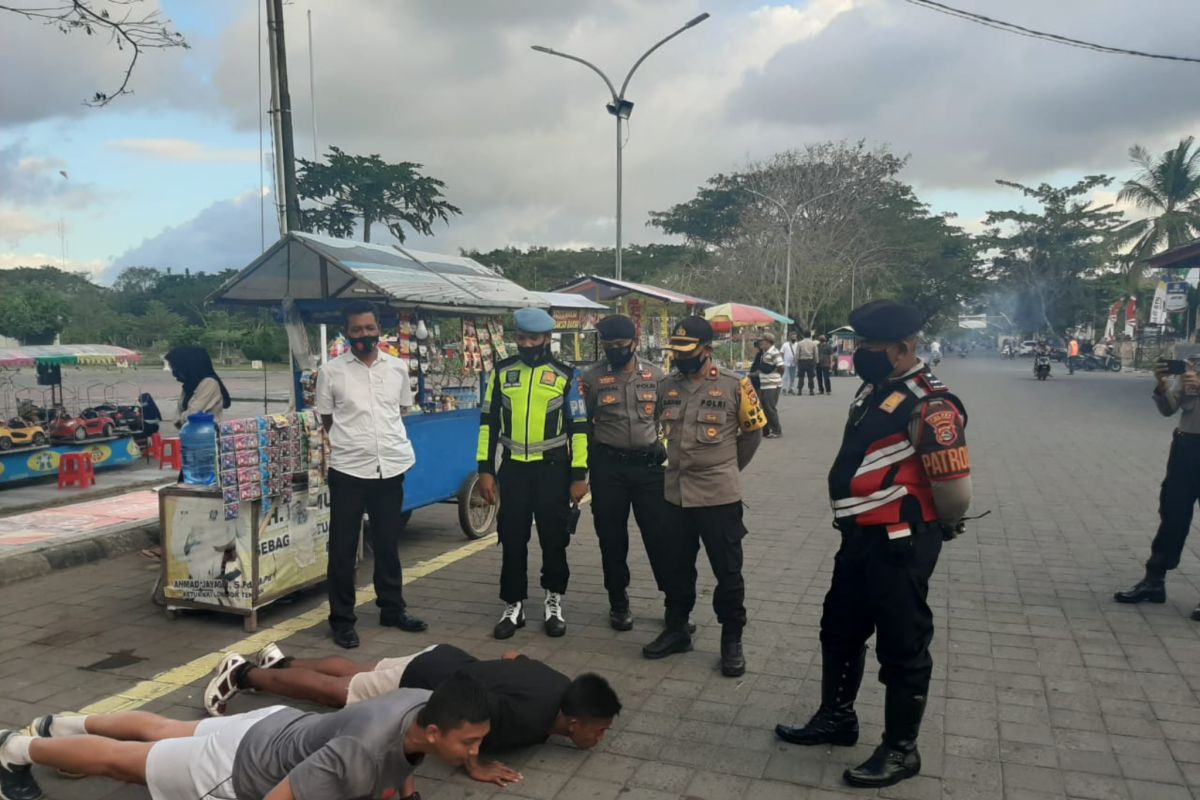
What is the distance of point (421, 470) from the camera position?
6348 millimetres

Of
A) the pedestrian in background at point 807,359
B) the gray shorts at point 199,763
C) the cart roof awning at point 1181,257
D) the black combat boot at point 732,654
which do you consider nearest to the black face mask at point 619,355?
the black combat boot at point 732,654

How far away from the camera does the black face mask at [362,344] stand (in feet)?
15.6

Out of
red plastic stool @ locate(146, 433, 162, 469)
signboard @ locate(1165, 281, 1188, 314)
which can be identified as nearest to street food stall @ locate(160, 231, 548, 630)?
red plastic stool @ locate(146, 433, 162, 469)

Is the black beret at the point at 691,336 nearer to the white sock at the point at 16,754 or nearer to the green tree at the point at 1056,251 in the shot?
the white sock at the point at 16,754

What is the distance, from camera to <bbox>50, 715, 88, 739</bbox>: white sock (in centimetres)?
311

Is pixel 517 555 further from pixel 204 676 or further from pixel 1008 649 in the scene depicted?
pixel 1008 649

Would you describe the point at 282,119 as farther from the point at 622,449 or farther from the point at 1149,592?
Answer: the point at 1149,592

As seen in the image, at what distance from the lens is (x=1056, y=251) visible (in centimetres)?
6256

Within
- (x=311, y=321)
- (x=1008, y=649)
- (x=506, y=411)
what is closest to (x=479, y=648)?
(x=506, y=411)

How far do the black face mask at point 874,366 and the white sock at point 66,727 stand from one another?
3194 millimetres

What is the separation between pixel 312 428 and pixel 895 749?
3712mm

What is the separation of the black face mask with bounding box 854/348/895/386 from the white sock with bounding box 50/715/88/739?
3194 millimetres

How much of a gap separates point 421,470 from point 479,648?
204 centimetres

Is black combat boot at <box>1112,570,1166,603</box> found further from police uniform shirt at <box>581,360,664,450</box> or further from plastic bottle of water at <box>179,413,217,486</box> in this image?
plastic bottle of water at <box>179,413,217,486</box>
